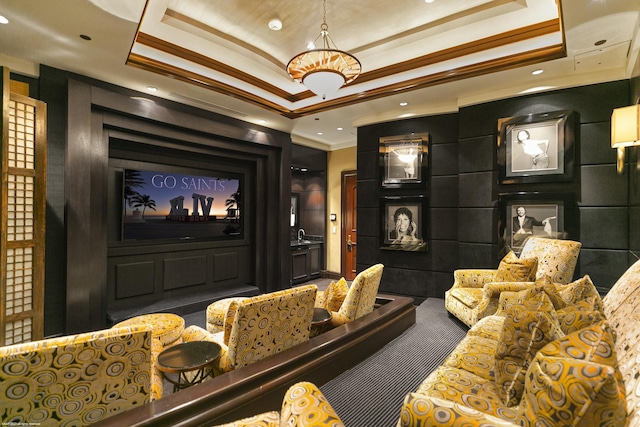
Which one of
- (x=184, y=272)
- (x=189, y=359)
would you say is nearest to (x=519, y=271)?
(x=189, y=359)

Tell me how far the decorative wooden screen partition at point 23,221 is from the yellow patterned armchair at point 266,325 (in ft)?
6.99

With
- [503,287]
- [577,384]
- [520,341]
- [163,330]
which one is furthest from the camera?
[503,287]

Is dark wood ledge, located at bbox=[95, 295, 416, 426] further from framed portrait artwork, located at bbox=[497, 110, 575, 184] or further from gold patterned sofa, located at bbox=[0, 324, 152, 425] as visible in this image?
framed portrait artwork, located at bbox=[497, 110, 575, 184]

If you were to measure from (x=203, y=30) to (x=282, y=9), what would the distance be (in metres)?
1.04

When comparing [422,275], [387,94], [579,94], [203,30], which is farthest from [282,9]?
[422,275]

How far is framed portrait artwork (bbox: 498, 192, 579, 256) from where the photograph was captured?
353 centimetres

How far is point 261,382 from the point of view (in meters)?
1.66

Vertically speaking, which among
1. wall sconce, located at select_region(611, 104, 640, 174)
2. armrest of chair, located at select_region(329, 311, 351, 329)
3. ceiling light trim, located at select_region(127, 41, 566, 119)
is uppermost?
ceiling light trim, located at select_region(127, 41, 566, 119)

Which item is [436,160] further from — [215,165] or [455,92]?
[215,165]

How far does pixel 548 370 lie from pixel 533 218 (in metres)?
3.60

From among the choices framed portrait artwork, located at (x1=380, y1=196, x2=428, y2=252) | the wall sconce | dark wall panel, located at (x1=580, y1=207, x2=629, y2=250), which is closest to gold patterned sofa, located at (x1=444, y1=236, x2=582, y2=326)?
dark wall panel, located at (x1=580, y1=207, x2=629, y2=250)

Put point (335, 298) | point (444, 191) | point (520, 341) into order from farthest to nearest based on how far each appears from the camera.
Result: 1. point (444, 191)
2. point (335, 298)
3. point (520, 341)

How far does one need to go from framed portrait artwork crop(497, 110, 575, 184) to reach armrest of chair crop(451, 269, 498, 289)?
126cm

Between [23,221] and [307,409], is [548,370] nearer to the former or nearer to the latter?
[307,409]
